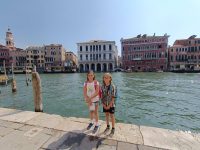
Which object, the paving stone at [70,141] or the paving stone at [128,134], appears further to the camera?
the paving stone at [128,134]

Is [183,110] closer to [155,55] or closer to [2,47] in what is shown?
[155,55]

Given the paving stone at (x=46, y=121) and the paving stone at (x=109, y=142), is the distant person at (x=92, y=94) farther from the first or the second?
the paving stone at (x=46, y=121)

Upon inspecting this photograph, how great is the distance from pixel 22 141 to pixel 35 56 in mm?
75427

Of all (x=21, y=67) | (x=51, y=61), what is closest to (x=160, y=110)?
(x=51, y=61)

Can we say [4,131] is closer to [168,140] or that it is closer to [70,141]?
[70,141]

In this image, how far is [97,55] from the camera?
72.5 m

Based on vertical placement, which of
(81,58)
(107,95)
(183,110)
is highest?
(81,58)

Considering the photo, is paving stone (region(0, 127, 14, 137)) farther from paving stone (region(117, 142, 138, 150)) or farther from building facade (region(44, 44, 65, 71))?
building facade (region(44, 44, 65, 71))

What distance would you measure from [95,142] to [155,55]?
66332mm

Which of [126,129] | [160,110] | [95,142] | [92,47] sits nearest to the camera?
[95,142]

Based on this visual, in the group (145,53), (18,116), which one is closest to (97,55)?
(145,53)

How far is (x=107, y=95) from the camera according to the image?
399 centimetres

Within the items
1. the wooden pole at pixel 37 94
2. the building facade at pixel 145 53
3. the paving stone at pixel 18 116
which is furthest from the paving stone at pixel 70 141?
the building facade at pixel 145 53

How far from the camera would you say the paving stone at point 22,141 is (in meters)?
3.12
